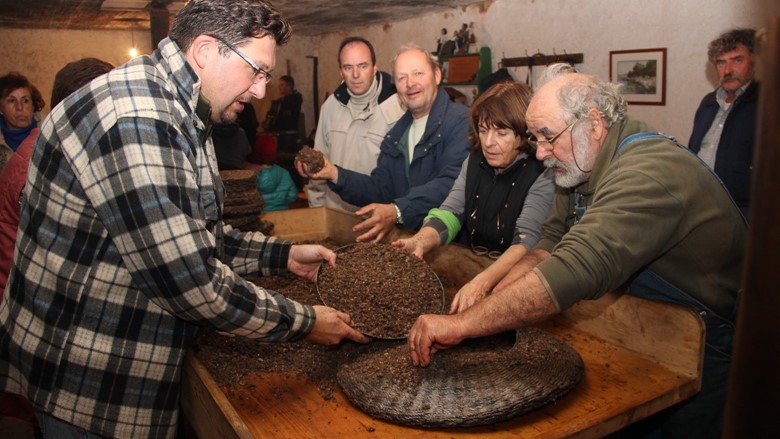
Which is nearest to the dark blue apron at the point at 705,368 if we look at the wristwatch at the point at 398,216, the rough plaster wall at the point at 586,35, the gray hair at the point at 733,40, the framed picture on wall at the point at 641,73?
the rough plaster wall at the point at 586,35

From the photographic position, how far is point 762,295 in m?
0.27

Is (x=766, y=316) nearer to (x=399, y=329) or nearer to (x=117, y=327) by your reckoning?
(x=117, y=327)

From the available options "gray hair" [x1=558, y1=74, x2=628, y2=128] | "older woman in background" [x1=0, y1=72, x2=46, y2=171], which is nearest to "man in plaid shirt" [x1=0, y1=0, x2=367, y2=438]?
"gray hair" [x1=558, y1=74, x2=628, y2=128]

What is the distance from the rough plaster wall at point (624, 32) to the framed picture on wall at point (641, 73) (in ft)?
0.16

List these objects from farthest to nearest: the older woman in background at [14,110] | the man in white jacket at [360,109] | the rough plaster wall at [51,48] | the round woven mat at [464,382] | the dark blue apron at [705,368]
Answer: the rough plaster wall at [51,48] → the older woman in background at [14,110] → the man in white jacket at [360,109] → the dark blue apron at [705,368] → the round woven mat at [464,382]

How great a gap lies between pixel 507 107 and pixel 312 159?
45.2 inches

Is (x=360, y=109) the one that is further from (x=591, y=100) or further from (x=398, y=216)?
(x=591, y=100)

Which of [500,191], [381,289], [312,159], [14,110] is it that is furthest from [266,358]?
[14,110]

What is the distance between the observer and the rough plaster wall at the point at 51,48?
31.5 feet

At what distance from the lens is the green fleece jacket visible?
4.85ft

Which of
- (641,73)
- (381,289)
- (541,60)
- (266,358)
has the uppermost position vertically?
(541,60)

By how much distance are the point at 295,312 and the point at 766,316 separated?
4.59 ft

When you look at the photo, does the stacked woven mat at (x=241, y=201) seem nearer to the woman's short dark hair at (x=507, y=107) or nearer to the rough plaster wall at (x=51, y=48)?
the woman's short dark hair at (x=507, y=107)

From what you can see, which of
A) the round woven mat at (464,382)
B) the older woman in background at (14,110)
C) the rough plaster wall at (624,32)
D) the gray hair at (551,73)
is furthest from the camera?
the rough plaster wall at (624,32)
